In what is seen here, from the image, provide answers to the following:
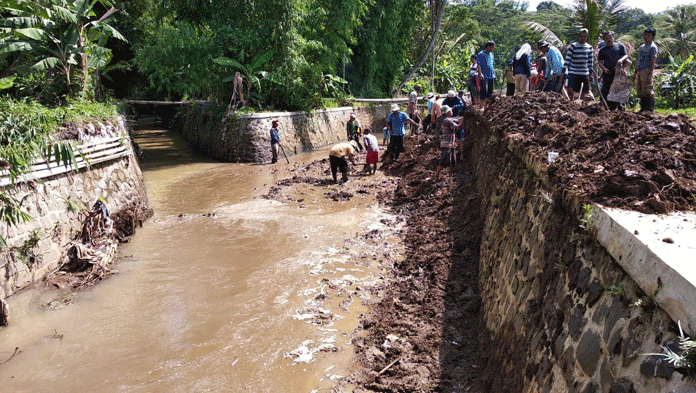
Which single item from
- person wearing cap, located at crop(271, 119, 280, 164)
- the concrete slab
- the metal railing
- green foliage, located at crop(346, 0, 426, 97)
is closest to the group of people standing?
person wearing cap, located at crop(271, 119, 280, 164)

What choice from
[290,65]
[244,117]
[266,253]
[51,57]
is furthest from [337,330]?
[290,65]

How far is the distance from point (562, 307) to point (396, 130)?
11524 millimetres

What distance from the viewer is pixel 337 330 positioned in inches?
232

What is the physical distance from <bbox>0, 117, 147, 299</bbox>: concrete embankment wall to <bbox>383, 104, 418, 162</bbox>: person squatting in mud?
7.40 metres

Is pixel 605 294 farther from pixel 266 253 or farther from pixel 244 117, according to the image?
pixel 244 117

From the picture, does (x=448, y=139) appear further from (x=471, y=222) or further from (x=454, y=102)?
(x=471, y=222)

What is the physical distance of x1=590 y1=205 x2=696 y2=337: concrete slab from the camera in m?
2.08

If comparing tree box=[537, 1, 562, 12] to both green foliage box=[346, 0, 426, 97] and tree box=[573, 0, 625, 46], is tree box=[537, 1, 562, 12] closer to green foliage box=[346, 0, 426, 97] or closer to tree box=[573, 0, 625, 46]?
green foliage box=[346, 0, 426, 97]

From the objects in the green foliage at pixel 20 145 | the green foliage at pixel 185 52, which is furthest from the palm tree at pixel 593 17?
the green foliage at pixel 20 145

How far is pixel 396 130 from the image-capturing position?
14.4m

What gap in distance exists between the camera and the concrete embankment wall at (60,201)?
271 inches

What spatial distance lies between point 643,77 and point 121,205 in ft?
34.7

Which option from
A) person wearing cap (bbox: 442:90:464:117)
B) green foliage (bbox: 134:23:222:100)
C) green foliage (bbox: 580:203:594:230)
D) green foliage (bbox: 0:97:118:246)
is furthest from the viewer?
green foliage (bbox: 134:23:222:100)

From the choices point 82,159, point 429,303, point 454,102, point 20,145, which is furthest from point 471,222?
point 82,159
